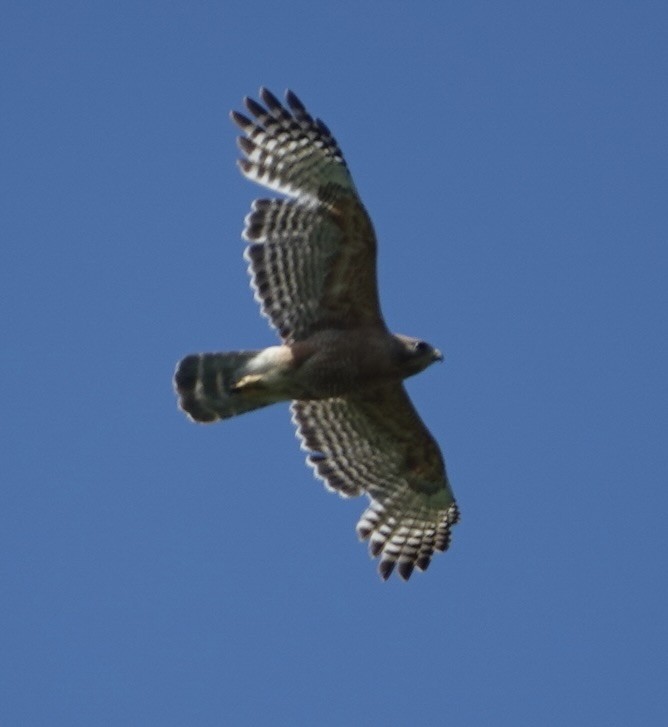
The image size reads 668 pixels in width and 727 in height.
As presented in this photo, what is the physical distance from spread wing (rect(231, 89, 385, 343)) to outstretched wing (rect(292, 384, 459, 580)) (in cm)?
82

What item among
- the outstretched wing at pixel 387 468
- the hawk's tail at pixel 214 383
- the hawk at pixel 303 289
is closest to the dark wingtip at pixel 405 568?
the outstretched wing at pixel 387 468

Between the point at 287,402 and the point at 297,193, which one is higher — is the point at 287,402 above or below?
below

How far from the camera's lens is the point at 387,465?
13.9 meters

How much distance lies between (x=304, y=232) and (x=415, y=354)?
1.10 m

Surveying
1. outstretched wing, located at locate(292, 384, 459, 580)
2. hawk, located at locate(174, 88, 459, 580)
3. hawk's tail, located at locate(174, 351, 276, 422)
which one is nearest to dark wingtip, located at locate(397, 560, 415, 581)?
outstretched wing, located at locate(292, 384, 459, 580)

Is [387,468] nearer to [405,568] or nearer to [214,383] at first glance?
[405,568]

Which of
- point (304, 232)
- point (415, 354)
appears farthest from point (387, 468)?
point (304, 232)

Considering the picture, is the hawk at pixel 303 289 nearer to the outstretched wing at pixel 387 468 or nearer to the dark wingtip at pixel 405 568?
the outstretched wing at pixel 387 468

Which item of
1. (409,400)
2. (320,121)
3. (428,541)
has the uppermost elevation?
(320,121)

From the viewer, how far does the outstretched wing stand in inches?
535

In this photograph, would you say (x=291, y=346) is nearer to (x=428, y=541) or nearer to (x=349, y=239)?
(x=349, y=239)

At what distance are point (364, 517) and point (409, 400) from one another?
1.07m

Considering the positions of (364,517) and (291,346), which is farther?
(364,517)

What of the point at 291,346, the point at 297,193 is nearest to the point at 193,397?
the point at 291,346
